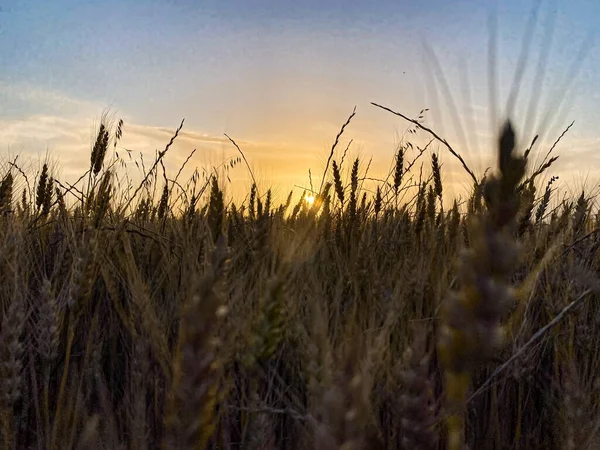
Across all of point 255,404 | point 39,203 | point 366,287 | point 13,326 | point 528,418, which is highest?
point 39,203

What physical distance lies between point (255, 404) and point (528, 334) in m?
1.20

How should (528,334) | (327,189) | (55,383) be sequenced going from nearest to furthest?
(55,383), (528,334), (327,189)

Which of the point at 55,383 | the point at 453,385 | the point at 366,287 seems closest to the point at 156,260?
the point at 55,383

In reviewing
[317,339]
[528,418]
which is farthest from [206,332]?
[528,418]

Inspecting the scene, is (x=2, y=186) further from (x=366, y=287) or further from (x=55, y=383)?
(x=366, y=287)

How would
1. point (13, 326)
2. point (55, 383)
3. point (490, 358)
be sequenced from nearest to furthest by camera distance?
point (490, 358)
point (13, 326)
point (55, 383)

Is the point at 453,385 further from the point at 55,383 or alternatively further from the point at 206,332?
the point at 55,383

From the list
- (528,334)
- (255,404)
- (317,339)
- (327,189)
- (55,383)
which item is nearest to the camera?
(317,339)

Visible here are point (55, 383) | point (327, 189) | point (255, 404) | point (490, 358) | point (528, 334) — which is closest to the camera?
point (490, 358)

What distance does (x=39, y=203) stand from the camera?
2936 mm

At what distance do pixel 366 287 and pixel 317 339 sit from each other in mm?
979

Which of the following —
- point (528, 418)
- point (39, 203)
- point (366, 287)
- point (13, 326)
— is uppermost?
point (39, 203)

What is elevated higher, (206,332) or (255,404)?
(206,332)

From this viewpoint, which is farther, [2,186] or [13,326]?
[2,186]
